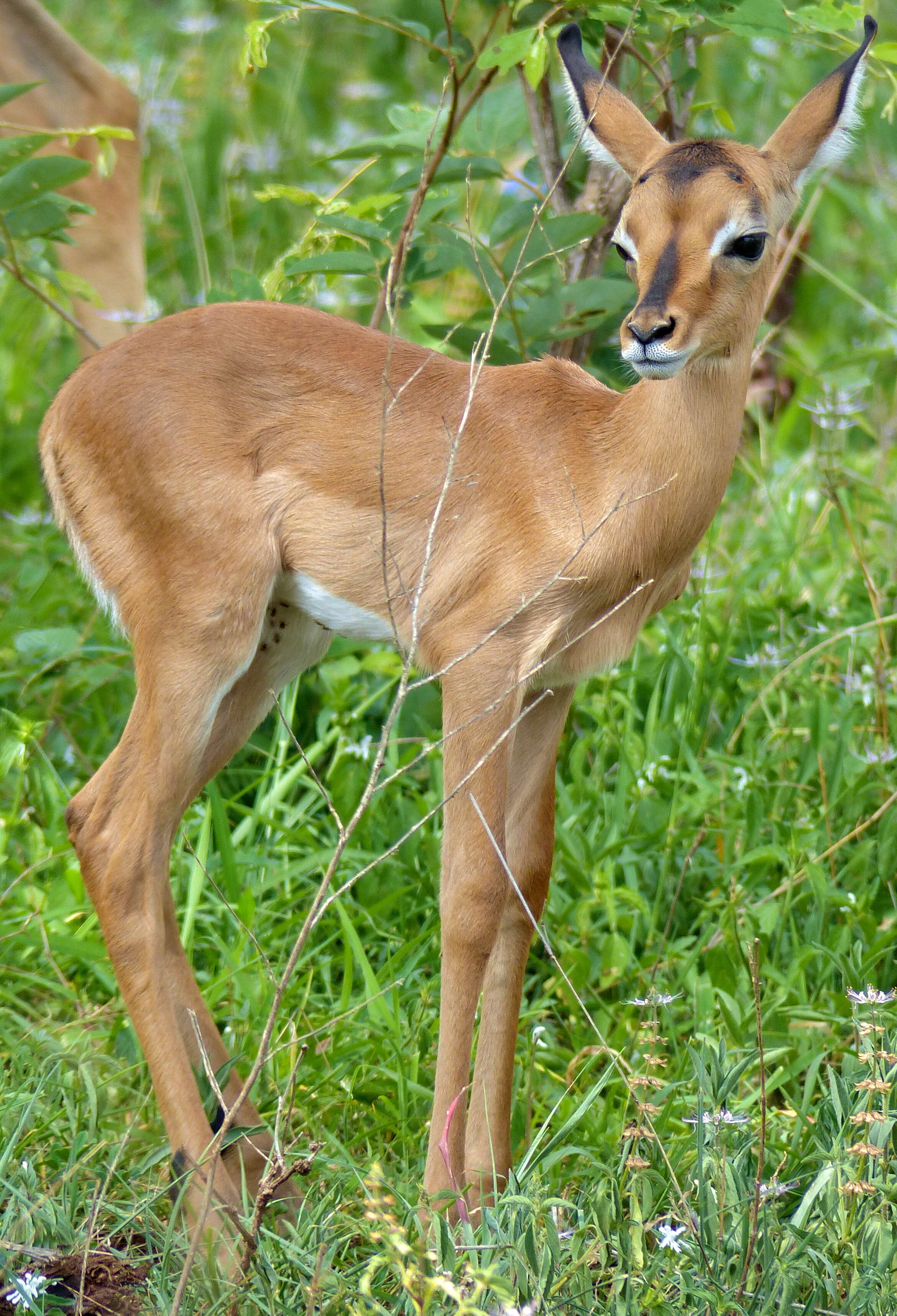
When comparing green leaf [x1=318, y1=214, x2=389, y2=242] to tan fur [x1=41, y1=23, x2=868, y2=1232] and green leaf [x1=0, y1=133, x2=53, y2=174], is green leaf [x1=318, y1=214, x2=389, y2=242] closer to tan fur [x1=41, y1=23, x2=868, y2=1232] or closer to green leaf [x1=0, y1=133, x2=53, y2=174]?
tan fur [x1=41, y1=23, x2=868, y2=1232]

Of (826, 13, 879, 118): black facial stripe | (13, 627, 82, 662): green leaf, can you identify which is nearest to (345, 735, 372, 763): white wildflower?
(13, 627, 82, 662): green leaf

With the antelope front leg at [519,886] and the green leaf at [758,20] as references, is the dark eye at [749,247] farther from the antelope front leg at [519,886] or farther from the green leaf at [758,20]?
the antelope front leg at [519,886]

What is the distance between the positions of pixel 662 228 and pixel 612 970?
2190 millimetres

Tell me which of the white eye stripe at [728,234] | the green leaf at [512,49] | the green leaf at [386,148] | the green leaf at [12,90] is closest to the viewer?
the white eye stripe at [728,234]

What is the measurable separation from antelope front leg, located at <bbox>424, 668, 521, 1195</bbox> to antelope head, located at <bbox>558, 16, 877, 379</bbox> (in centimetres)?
86

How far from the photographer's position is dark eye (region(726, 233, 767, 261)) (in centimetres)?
318

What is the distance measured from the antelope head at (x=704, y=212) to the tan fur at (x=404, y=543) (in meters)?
0.03

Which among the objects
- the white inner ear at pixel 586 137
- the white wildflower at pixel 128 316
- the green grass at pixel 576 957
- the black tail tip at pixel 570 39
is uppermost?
the black tail tip at pixel 570 39

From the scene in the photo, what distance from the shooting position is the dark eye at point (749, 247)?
Answer: 3.18 m

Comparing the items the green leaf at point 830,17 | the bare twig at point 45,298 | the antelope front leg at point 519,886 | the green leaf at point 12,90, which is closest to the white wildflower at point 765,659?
the antelope front leg at point 519,886

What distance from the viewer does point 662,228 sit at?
3.16 metres

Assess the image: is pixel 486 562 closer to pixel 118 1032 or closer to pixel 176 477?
pixel 176 477

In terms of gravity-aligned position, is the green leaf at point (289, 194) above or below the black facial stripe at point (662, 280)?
below

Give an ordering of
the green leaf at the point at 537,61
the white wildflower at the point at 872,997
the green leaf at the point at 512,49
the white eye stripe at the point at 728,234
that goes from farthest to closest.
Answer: the green leaf at the point at 512,49 < the green leaf at the point at 537,61 < the white wildflower at the point at 872,997 < the white eye stripe at the point at 728,234
